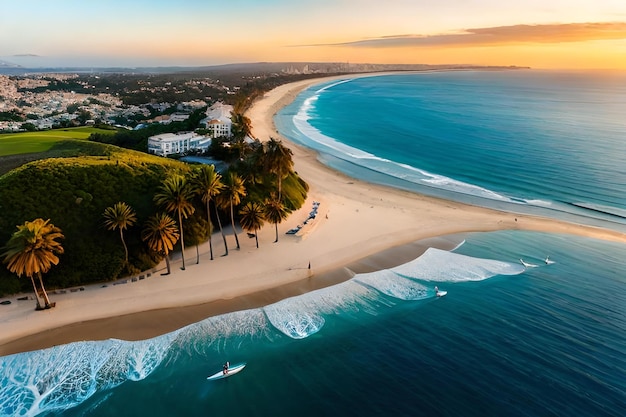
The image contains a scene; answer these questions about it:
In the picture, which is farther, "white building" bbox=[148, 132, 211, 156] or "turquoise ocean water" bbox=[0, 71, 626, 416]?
"white building" bbox=[148, 132, 211, 156]

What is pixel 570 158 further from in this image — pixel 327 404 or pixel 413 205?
pixel 327 404

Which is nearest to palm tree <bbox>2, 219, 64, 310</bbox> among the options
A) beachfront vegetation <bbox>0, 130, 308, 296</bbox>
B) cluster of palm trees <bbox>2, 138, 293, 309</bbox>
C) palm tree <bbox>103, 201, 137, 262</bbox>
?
cluster of palm trees <bbox>2, 138, 293, 309</bbox>

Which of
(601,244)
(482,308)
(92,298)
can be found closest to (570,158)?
(601,244)

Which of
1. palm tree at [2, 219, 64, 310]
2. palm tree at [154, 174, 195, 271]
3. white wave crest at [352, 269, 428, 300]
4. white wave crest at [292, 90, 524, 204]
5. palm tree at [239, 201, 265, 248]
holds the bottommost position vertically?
white wave crest at [352, 269, 428, 300]

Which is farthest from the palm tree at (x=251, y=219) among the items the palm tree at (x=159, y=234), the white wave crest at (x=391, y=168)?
the white wave crest at (x=391, y=168)

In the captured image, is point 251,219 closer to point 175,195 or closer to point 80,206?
point 175,195

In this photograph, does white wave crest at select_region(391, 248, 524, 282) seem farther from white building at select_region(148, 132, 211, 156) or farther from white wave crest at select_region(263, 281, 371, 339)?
white building at select_region(148, 132, 211, 156)
